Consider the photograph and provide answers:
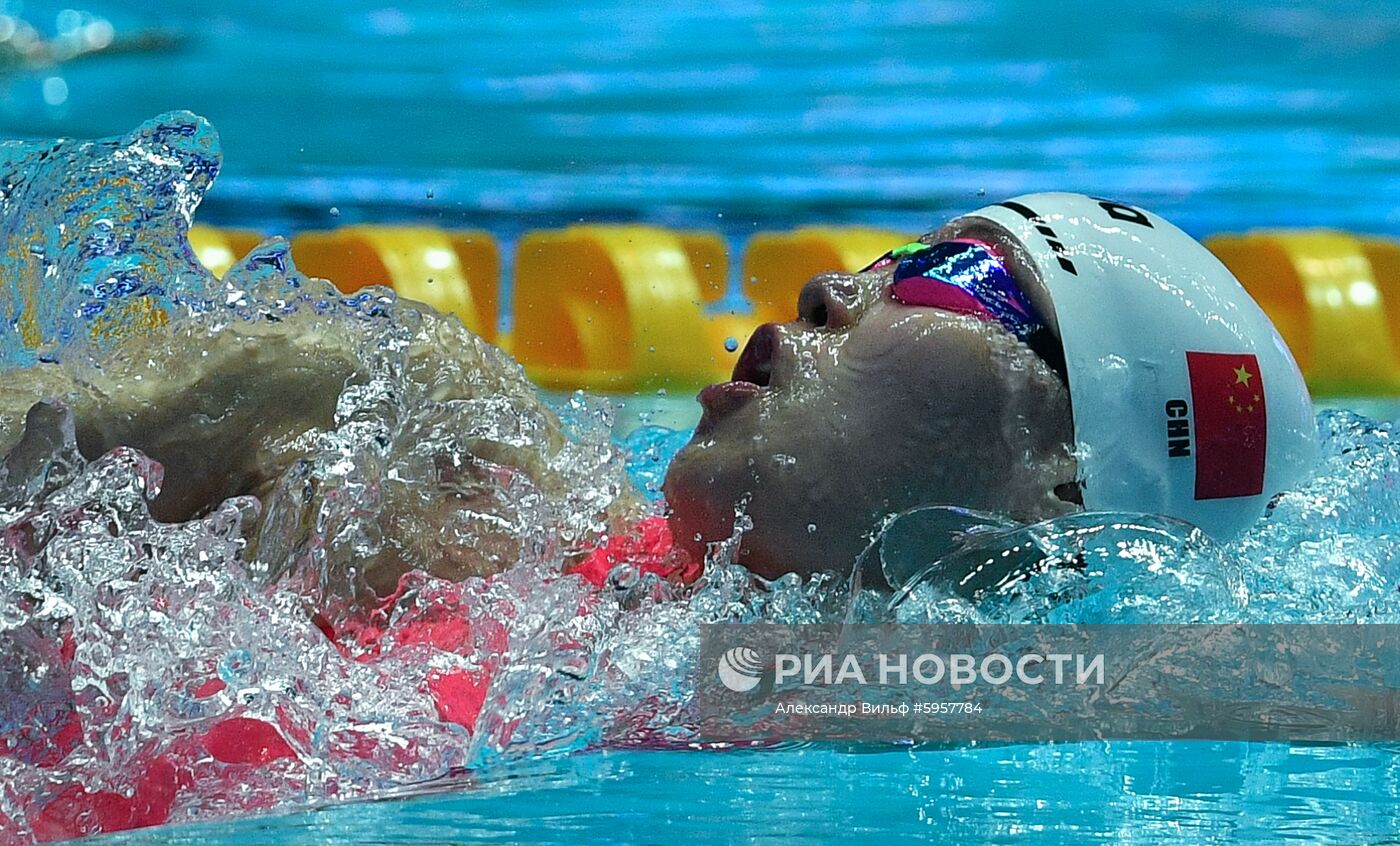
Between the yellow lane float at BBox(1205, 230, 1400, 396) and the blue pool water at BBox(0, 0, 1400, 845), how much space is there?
652mm

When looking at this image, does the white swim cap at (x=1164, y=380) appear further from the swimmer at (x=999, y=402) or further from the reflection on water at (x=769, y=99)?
the reflection on water at (x=769, y=99)

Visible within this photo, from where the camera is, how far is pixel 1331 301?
13.6 ft

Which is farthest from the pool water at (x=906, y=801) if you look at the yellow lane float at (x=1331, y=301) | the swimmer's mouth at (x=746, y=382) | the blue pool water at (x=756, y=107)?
the blue pool water at (x=756, y=107)

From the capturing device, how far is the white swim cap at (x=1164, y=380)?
1436 mm

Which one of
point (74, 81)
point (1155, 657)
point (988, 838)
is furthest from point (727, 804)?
point (74, 81)

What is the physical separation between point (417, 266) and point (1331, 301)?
2.49 metres

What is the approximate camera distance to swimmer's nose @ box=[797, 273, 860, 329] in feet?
4.79

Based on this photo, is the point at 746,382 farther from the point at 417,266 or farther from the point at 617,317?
the point at 417,266

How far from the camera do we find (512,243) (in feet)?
15.5

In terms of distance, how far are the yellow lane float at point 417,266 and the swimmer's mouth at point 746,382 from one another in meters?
2.57

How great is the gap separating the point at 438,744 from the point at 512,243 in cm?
362

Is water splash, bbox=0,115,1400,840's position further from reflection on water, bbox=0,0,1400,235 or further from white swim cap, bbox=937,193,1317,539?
reflection on water, bbox=0,0,1400,235

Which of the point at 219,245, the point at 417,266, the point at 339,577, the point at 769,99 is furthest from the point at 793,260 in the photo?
the point at 339,577

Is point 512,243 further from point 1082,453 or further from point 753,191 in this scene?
point 1082,453
